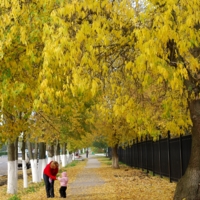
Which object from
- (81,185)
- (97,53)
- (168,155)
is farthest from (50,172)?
(168,155)

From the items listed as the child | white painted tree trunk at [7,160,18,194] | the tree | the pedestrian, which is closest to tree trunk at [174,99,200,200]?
the tree

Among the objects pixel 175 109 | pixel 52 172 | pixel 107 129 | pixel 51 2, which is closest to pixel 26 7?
pixel 51 2

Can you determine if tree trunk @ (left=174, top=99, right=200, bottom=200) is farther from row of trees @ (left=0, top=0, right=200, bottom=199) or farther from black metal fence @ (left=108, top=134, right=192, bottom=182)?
black metal fence @ (left=108, top=134, right=192, bottom=182)

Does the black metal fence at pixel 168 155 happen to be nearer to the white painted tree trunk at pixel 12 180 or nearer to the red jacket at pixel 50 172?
the red jacket at pixel 50 172

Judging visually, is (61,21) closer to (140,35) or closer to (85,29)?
(85,29)

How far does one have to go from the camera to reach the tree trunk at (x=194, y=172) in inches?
389

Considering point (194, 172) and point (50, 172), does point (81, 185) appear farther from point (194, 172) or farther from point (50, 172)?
point (194, 172)

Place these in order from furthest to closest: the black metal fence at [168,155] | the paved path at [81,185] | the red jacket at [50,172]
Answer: the black metal fence at [168,155] < the paved path at [81,185] < the red jacket at [50,172]

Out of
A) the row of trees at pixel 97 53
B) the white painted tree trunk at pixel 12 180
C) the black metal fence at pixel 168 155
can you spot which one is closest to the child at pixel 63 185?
the row of trees at pixel 97 53

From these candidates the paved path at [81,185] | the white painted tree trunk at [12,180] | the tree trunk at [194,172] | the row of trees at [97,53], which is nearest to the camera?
the row of trees at [97,53]

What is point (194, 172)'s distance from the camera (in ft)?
33.1

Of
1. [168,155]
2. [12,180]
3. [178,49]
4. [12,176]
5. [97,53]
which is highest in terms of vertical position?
[97,53]

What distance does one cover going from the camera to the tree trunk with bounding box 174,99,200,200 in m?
9.88

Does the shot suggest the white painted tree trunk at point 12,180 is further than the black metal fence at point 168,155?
Yes
